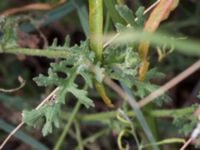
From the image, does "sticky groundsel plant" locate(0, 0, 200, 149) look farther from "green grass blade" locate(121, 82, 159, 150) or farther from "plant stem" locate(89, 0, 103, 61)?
"green grass blade" locate(121, 82, 159, 150)

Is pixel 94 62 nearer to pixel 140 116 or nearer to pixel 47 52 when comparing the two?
pixel 47 52

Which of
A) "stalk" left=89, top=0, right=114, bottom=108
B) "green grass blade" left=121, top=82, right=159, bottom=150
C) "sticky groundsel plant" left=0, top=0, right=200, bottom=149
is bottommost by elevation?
"green grass blade" left=121, top=82, right=159, bottom=150

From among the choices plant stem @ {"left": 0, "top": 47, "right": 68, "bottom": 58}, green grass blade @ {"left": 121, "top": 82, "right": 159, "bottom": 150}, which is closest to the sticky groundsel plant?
plant stem @ {"left": 0, "top": 47, "right": 68, "bottom": 58}

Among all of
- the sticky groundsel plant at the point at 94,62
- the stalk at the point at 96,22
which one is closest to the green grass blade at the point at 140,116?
the sticky groundsel plant at the point at 94,62

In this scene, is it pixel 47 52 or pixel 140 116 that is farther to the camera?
pixel 140 116

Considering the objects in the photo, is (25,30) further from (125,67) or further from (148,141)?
(125,67)

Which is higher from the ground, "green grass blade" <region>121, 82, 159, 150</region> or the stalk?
the stalk

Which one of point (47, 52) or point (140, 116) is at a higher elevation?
point (47, 52)

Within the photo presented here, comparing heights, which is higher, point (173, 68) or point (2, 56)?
point (2, 56)

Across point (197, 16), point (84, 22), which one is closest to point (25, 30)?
point (84, 22)

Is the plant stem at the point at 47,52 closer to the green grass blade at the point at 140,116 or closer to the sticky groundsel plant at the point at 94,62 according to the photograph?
the sticky groundsel plant at the point at 94,62

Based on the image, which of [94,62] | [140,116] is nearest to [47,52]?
[94,62]
